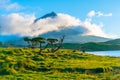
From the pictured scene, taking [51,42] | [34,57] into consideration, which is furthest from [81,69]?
[51,42]

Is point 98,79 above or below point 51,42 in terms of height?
below

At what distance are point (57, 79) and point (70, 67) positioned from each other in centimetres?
1190

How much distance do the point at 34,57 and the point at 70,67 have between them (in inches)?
514

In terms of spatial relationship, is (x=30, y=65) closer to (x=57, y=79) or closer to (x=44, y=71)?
(x=44, y=71)

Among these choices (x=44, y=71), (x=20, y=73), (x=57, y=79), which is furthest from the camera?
(x=44, y=71)

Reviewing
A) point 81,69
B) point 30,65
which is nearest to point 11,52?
point 30,65

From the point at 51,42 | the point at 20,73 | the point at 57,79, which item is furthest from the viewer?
the point at 51,42

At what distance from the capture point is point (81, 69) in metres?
57.8

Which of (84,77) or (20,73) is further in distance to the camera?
(20,73)

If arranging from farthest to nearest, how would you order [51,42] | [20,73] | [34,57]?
[51,42] < [34,57] < [20,73]

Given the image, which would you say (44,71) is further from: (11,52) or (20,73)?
(11,52)

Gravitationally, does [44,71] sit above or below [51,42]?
below

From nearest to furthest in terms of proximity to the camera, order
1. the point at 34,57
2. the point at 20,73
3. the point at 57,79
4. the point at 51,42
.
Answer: the point at 57,79, the point at 20,73, the point at 34,57, the point at 51,42

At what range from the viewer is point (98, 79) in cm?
4794
